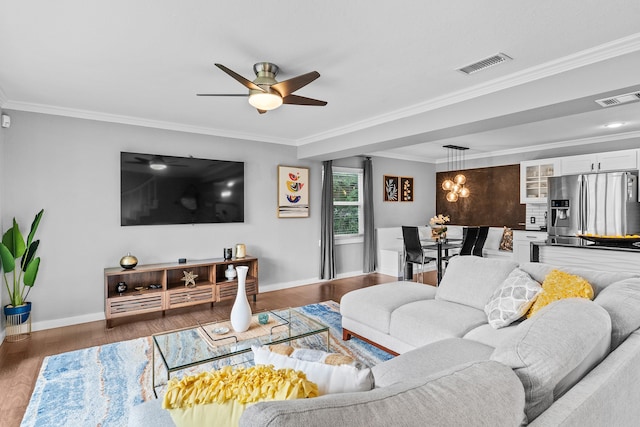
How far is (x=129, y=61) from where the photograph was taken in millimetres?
2738

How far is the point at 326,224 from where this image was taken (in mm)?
6133

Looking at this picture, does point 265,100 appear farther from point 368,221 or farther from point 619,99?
→ point 368,221

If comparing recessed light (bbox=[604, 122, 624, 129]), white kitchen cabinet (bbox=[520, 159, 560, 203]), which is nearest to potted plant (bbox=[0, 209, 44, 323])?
recessed light (bbox=[604, 122, 624, 129])

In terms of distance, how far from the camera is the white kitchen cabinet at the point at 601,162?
525 cm

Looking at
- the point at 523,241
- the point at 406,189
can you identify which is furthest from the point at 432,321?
the point at 406,189

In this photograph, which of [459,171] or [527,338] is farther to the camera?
[459,171]

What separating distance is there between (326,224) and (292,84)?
3.65 meters

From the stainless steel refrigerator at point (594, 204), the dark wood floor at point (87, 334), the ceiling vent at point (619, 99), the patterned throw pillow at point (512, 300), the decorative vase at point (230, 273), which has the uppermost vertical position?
the ceiling vent at point (619, 99)

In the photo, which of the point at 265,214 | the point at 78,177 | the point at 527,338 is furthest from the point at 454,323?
the point at 78,177

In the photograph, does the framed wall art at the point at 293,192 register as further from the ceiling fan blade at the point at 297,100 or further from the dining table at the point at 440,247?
the ceiling fan blade at the point at 297,100

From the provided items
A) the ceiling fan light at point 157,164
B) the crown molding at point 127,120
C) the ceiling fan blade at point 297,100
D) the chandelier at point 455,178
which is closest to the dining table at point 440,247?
the chandelier at point 455,178

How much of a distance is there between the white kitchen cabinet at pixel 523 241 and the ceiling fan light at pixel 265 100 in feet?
17.1

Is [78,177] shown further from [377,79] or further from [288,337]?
[377,79]

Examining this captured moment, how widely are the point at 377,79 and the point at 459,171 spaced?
5.55 metres
